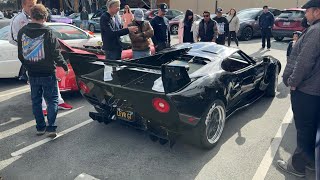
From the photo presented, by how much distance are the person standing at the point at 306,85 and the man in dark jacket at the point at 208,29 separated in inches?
164

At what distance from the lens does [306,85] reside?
285 cm

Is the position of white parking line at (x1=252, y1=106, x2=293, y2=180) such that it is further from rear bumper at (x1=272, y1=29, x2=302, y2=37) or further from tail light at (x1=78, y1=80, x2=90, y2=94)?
rear bumper at (x1=272, y1=29, x2=302, y2=37)

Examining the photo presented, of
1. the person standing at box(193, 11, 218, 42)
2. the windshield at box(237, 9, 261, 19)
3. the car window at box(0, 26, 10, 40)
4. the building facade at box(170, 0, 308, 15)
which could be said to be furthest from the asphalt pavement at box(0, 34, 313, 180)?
the building facade at box(170, 0, 308, 15)

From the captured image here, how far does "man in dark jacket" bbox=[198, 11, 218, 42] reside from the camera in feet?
23.0

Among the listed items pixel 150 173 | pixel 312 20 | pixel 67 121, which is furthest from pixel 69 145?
pixel 312 20

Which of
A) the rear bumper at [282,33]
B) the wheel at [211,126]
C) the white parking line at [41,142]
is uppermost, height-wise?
the rear bumper at [282,33]

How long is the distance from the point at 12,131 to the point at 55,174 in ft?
4.86

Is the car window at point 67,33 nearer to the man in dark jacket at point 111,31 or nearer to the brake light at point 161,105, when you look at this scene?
the man in dark jacket at point 111,31

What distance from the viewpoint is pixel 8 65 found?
6.09 m

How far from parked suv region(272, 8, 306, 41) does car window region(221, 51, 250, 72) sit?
27.7 ft

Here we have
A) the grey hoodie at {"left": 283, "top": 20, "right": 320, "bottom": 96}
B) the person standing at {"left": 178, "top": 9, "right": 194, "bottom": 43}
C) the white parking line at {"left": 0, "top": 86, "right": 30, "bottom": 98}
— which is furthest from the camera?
the person standing at {"left": 178, "top": 9, "right": 194, "bottom": 43}

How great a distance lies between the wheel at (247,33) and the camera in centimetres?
1335

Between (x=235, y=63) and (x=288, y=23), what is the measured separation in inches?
350

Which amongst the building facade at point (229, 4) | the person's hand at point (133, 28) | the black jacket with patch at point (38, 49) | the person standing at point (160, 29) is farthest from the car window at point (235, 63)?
the building facade at point (229, 4)
